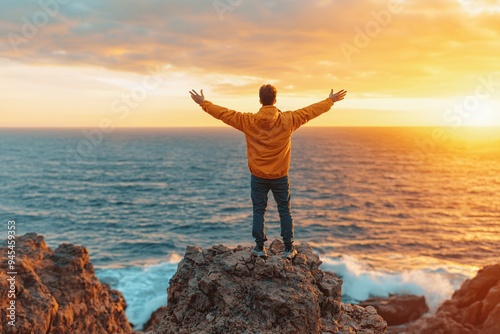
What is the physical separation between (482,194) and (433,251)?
39.0 metres

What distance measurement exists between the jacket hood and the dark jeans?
3.24ft

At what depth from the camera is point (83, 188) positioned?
6944 centimetres

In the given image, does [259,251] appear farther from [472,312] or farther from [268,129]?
[472,312]

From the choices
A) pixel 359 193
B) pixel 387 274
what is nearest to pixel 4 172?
pixel 359 193

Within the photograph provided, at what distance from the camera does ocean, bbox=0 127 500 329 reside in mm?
31516

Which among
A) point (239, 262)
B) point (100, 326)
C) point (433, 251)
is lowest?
point (433, 251)

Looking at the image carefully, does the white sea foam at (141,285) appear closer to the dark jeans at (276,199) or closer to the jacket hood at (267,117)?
the dark jeans at (276,199)

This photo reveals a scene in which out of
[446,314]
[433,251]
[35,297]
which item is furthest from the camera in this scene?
[433,251]

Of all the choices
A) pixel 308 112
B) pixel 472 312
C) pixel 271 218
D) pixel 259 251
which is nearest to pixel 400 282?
pixel 472 312

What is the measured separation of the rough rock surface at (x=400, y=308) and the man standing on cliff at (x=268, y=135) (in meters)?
18.3

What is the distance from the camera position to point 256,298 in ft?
21.6

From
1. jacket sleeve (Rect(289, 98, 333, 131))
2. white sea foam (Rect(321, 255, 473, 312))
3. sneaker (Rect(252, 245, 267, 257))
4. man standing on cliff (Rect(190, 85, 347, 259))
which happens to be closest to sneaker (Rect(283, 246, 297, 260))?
man standing on cliff (Rect(190, 85, 347, 259))

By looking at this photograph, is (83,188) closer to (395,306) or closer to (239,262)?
(395,306)

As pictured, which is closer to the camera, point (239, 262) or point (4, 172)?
point (239, 262)
